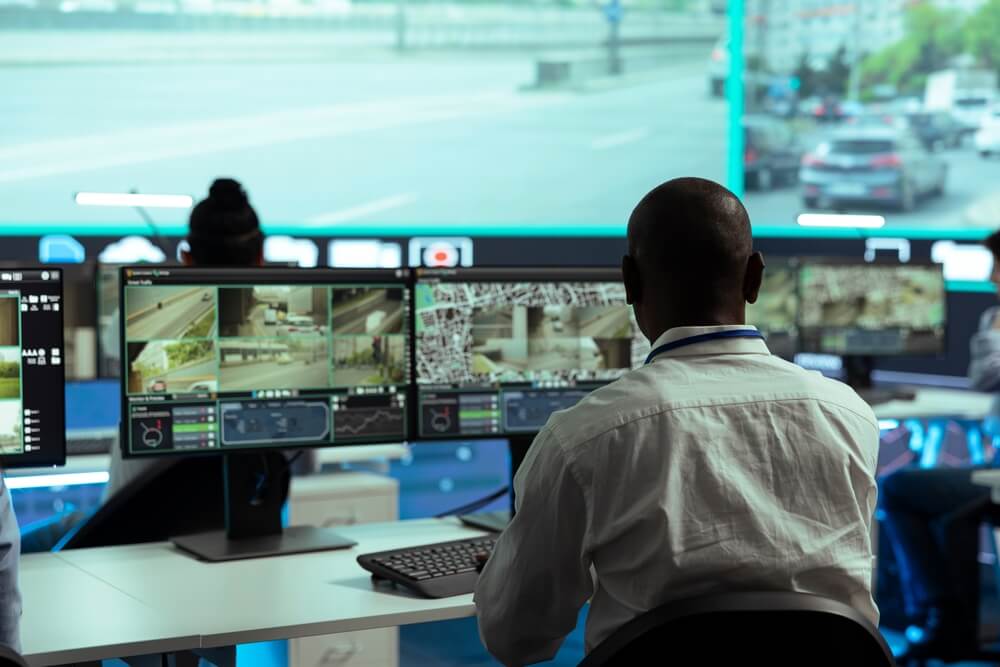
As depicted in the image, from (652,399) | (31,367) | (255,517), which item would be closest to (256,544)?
(255,517)

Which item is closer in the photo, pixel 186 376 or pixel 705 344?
pixel 705 344

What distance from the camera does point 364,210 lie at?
239 inches

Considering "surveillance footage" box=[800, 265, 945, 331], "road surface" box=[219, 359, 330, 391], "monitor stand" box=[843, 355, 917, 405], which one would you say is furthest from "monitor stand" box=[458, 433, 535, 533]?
"monitor stand" box=[843, 355, 917, 405]

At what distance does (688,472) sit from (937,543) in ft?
9.46

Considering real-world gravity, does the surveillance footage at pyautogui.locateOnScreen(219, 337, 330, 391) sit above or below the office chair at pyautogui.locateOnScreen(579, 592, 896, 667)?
above

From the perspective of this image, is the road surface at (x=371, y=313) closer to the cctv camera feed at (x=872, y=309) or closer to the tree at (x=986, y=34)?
the cctv camera feed at (x=872, y=309)

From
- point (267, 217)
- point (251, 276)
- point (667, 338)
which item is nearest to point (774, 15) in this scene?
point (267, 217)

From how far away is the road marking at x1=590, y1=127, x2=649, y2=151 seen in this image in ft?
21.5

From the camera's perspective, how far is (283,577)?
2135 mm

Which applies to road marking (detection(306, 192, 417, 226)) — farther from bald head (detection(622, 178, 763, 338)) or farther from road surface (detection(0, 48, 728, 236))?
bald head (detection(622, 178, 763, 338))

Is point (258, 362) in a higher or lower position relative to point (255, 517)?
higher

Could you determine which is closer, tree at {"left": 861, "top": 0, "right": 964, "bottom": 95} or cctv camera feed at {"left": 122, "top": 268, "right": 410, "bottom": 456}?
cctv camera feed at {"left": 122, "top": 268, "right": 410, "bottom": 456}

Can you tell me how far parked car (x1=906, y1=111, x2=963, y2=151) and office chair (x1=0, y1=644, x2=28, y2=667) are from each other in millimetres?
6066

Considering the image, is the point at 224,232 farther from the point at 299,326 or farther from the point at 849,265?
the point at 849,265
